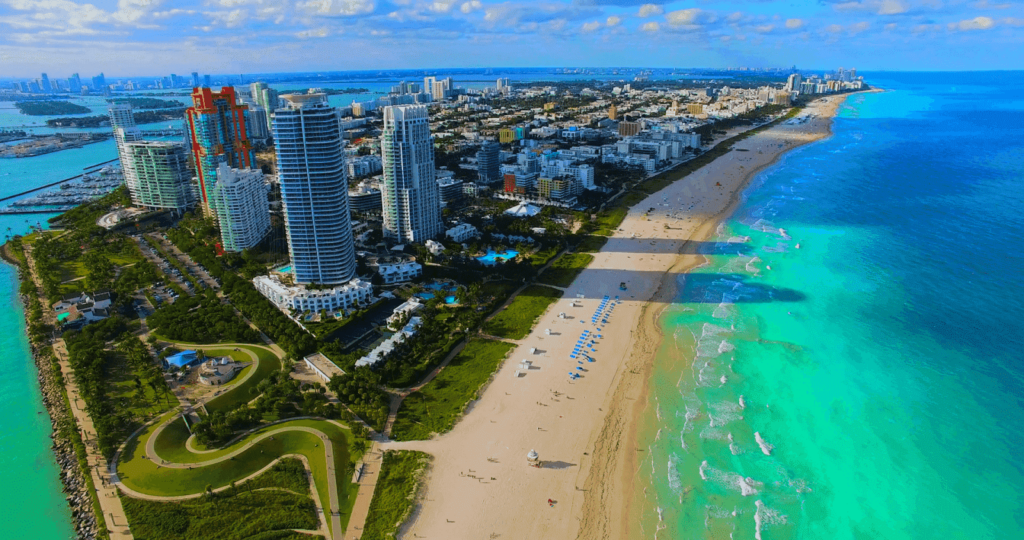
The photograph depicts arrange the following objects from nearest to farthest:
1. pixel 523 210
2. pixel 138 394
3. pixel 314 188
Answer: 1. pixel 138 394
2. pixel 314 188
3. pixel 523 210

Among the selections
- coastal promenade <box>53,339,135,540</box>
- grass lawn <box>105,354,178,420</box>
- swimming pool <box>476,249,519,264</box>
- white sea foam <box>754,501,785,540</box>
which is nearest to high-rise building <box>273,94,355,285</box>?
swimming pool <box>476,249,519,264</box>

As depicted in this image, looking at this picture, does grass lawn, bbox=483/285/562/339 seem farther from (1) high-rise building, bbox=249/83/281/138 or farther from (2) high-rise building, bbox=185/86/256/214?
(1) high-rise building, bbox=249/83/281/138

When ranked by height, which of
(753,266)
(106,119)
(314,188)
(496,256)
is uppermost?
(314,188)

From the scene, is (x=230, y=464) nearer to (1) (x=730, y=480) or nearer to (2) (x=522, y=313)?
(2) (x=522, y=313)

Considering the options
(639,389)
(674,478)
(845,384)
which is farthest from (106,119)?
(845,384)

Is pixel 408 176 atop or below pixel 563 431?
atop

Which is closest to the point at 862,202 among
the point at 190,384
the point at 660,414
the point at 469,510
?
the point at 660,414
